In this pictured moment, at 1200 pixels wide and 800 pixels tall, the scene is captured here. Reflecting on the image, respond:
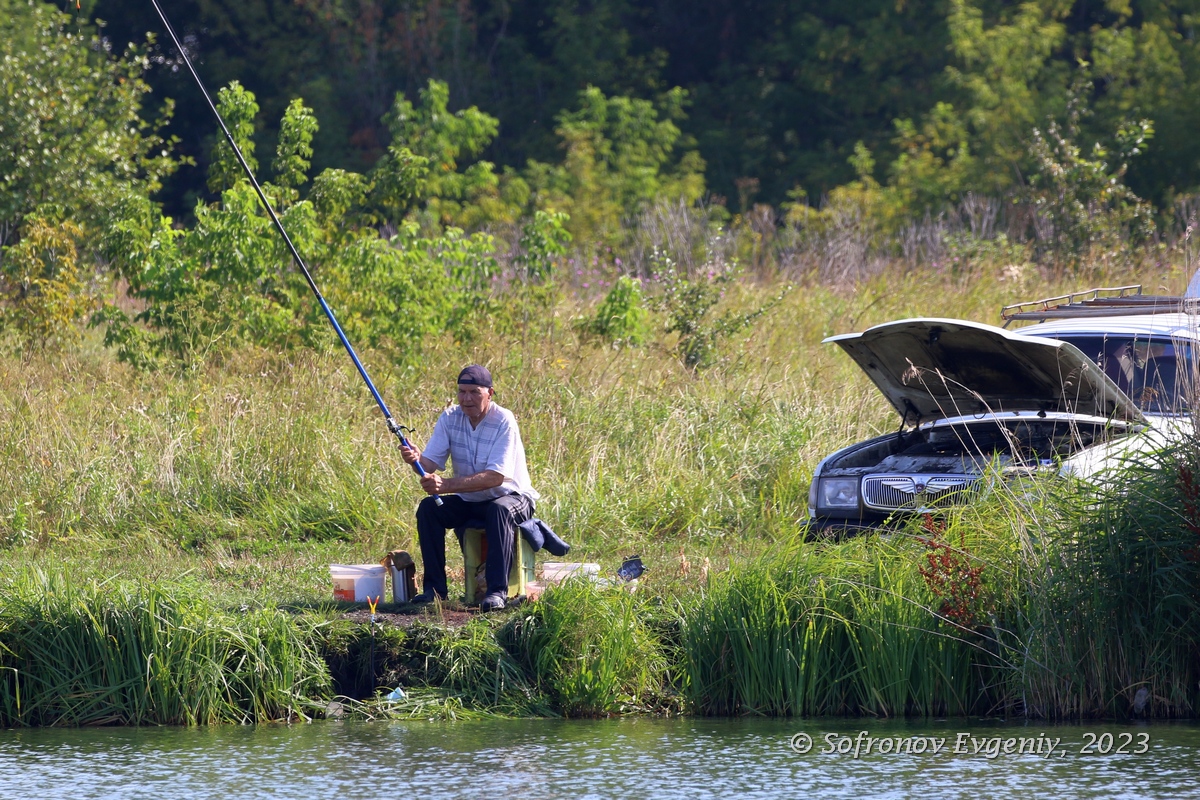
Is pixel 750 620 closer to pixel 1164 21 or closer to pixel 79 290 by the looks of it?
pixel 79 290

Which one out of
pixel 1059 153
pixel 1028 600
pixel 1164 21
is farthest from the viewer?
pixel 1164 21

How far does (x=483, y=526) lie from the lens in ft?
27.1

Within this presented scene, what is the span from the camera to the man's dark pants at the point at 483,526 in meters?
8.03

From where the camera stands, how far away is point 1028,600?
7398 mm

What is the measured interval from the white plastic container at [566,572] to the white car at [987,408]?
1354mm

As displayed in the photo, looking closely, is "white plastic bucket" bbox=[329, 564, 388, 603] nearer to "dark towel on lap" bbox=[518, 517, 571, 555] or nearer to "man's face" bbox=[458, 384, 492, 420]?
"dark towel on lap" bbox=[518, 517, 571, 555]

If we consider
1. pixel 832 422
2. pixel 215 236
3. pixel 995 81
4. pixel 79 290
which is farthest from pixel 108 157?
pixel 995 81

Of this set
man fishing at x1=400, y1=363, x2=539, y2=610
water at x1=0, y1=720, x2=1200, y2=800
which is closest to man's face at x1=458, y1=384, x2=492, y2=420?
man fishing at x1=400, y1=363, x2=539, y2=610

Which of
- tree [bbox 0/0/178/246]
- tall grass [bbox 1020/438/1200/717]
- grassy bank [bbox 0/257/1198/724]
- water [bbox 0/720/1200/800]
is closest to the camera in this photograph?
water [bbox 0/720/1200/800]

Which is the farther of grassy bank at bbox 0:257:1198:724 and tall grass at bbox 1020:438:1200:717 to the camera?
grassy bank at bbox 0:257:1198:724

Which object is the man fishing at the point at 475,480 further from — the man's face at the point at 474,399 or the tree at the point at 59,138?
the tree at the point at 59,138

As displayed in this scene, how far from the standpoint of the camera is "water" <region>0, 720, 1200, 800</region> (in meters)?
6.13

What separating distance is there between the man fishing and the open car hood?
1.90 metres

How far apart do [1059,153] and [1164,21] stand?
10792 millimetres
